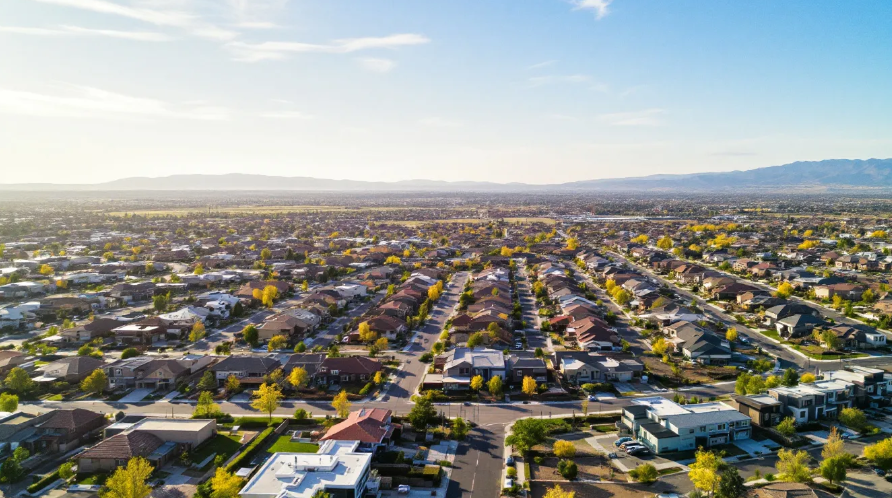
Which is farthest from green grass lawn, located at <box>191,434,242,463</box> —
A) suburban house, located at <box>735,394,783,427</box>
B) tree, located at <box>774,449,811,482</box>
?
suburban house, located at <box>735,394,783,427</box>

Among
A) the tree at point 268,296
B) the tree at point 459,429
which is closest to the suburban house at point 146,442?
the tree at point 459,429

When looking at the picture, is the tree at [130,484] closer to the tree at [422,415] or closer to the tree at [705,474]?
the tree at [422,415]

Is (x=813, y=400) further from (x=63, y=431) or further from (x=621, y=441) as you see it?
(x=63, y=431)

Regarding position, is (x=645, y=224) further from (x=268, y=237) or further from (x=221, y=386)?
(x=221, y=386)

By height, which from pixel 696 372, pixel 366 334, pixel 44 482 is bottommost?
pixel 696 372

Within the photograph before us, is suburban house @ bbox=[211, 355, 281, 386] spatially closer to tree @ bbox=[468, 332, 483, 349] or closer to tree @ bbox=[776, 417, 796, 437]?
tree @ bbox=[468, 332, 483, 349]

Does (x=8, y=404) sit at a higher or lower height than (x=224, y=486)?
lower

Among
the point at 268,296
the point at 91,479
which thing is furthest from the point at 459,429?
the point at 268,296
